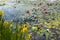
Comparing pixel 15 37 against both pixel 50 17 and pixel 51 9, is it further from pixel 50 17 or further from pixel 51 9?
pixel 51 9

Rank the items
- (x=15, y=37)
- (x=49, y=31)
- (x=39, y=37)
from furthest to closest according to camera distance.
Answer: (x=49, y=31) → (x=39, y=37) → (x=15, y=37)

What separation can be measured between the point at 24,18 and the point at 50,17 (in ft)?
2.49

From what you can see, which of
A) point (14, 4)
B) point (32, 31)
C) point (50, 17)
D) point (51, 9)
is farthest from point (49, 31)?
point (14, 4)

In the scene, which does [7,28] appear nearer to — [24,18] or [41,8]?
[24,18]

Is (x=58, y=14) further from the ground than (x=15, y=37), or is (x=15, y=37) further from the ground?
(x=15, y=37)

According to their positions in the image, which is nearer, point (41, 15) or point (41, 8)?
point (41, 15)

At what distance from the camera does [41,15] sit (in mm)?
6211

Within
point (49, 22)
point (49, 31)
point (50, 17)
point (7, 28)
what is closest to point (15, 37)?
point (7, 28)

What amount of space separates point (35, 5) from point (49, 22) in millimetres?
1636

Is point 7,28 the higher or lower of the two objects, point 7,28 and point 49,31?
the higher

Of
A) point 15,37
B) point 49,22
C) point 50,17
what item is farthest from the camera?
point 50,17

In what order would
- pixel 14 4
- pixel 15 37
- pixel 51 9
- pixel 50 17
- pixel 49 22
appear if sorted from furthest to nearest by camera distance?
pixel 14 4
pixel 51 9
pixel 50 17
pixel 49 22
pixel 15 37

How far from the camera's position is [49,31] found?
5062 mm

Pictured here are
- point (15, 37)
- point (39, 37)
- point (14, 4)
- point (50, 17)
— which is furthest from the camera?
point (14, 4)
